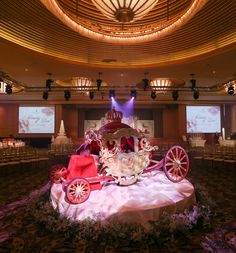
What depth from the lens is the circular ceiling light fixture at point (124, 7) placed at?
2342 mm

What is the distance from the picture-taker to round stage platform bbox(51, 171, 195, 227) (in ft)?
8.23

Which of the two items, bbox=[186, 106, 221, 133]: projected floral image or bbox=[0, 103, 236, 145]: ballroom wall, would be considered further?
bbox=[186, 106, 221, 133]: projected floral image

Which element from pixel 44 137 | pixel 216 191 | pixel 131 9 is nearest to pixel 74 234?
pixel 131 9

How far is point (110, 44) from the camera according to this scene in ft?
18.5

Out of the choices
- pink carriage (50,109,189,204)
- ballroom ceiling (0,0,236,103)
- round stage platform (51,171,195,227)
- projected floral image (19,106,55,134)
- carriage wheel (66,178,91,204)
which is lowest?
round stage platform (51,171,195,227)

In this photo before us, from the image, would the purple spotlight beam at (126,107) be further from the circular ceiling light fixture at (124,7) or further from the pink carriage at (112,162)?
the circular ceiling light fixture at (124,7)

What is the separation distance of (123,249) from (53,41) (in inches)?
199

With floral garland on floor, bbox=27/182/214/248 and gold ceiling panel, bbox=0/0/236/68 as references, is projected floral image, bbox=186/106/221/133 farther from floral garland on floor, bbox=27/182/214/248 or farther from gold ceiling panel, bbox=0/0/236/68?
floral garland on floor, bbox=27/182/214/248

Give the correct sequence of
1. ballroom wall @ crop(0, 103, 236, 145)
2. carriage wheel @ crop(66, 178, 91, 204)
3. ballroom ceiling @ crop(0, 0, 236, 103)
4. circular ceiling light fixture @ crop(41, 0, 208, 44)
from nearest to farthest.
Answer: circular ceiling light fixture @ crop(41, 0, 208, 44), carriage wheel @ crop(66, 178, 91, 204), ballroom ceiling @ crop(0, 0, 236, 103), ballroom wall @ crop(0, 103, 236, 145)

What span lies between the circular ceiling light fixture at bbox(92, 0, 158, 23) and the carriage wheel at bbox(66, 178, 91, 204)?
7.19 ft

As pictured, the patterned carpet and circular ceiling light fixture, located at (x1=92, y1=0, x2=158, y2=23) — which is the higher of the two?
circular ceiling light fixture, located at (x1=92, y1=0, x2=158, y2=23)

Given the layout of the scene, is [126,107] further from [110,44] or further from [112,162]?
[112,162]

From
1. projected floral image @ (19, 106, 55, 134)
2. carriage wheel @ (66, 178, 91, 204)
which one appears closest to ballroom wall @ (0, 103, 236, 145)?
projected floral image @ (19, 106, 55, 134)

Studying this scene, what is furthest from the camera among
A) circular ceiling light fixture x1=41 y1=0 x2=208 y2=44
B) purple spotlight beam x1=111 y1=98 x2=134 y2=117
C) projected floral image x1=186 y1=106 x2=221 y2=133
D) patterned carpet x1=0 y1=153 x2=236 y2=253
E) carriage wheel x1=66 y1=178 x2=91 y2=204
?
projected floral image x1=186 y1=106 x2=221 y2=133
